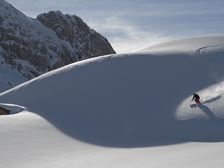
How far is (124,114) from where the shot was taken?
2209cm

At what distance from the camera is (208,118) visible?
1978cm

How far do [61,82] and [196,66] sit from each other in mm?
7542

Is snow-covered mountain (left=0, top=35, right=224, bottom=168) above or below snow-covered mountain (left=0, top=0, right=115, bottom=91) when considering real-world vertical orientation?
below

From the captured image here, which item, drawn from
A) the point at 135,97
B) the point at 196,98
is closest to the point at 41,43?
the point at 135,97

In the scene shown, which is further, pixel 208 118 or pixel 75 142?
pixel 208 118

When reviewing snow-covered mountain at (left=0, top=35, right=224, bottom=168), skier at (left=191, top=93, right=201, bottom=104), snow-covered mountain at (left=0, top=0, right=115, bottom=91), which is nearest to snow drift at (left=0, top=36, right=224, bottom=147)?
snow-covered mountain at (left=0, top=35, right=224, bottom=168)

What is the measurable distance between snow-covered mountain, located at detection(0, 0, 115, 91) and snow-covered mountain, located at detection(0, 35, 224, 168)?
50540 millimetres

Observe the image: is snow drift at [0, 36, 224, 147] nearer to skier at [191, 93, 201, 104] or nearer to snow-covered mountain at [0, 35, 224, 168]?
snow-covered mountain at [0, 35, 224, 168]

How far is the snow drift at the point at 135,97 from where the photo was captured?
1914 centimetres

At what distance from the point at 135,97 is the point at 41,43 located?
→ 76.7 meters

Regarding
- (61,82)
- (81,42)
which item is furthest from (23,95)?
(81,42)

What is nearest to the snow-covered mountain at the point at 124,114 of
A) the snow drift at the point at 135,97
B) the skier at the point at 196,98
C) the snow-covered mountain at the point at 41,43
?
the snow drift at the point at 135,97

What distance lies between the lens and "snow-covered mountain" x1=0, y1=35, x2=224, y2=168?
550 inches

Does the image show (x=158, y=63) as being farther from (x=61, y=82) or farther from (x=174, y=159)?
(x=174, y=159)
